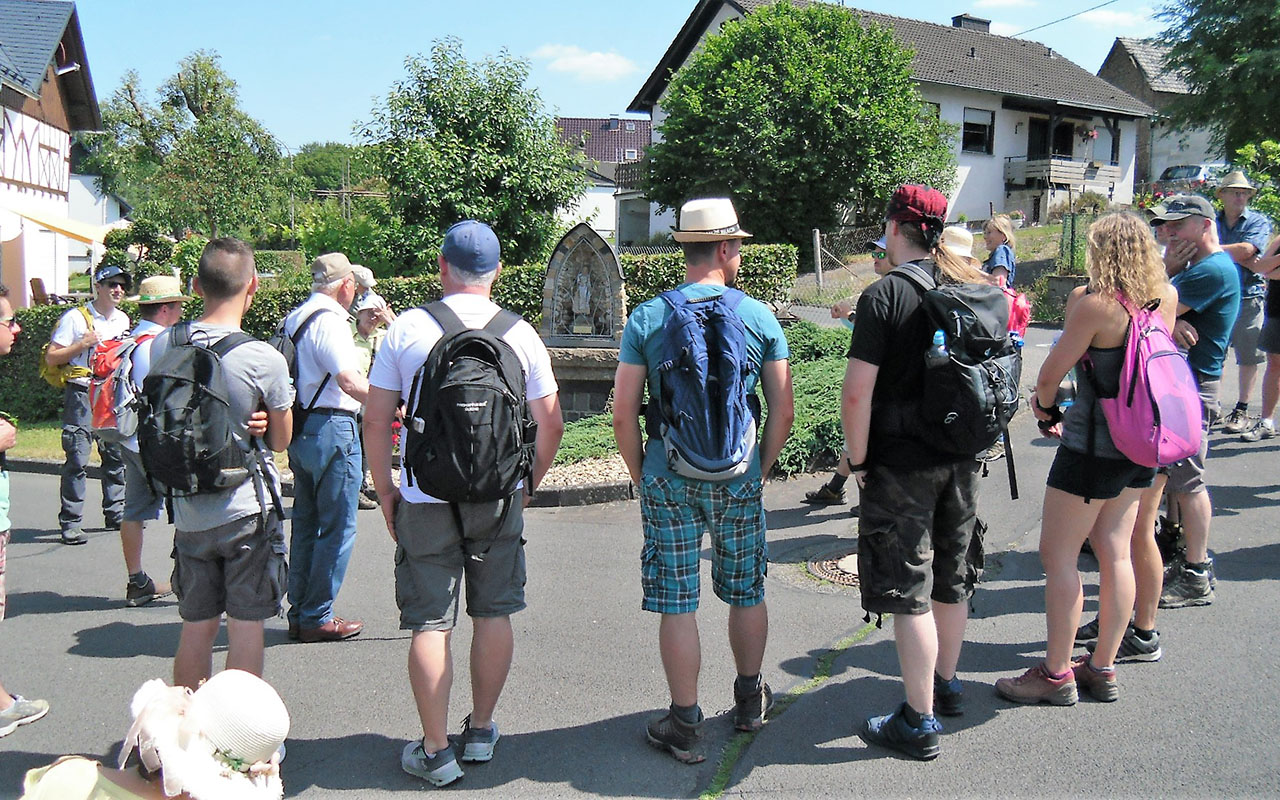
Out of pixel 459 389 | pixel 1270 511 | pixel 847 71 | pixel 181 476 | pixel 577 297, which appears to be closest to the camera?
pixel 459 389

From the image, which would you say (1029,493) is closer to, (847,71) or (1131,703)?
(1131,703)

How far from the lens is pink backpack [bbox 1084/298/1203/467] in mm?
3518

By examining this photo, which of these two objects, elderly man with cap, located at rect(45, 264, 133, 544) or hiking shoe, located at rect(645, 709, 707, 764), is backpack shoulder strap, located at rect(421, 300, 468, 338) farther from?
A: elderly man with cap, located at rect(45, 264, 133, 544)

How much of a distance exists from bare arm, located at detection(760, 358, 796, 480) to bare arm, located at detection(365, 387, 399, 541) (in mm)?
1335

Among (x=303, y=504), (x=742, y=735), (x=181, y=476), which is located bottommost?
(x=742, y=735)

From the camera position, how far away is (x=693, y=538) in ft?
11.4

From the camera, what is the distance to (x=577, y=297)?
420 inches

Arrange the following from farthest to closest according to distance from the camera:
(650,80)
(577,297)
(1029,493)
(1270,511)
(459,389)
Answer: (650,80) → (577,297) → (1029,493) → (1270,511) → (459,389)

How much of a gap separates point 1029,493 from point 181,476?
5.70 metres

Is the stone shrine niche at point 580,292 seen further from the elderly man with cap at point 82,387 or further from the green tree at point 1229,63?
the green tree at point 1229,63

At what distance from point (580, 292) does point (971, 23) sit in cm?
3609

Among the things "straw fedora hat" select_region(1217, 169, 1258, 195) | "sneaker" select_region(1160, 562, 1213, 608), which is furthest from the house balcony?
"sneaker" select_region(1160, 562, 1213, 608)

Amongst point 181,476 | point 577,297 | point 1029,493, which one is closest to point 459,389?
point 181,476

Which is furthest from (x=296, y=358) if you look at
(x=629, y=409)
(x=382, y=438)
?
(x=629, y=409)
